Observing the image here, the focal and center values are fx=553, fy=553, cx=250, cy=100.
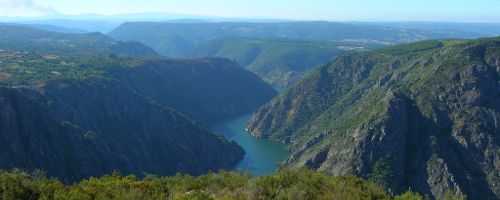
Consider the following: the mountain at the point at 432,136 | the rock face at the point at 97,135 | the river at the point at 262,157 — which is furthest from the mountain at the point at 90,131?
the mountain at the point at 432,136

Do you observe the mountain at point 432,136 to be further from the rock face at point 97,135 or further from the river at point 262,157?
the rock face at point 97,135

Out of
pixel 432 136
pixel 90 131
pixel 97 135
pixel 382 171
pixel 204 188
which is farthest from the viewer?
pixel 90 131

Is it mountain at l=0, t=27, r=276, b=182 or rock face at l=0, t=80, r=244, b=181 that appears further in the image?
mountain at l=0, t=27, r=276, b=182

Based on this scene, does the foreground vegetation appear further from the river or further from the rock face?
the river

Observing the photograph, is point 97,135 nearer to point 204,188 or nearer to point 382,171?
point 382,171

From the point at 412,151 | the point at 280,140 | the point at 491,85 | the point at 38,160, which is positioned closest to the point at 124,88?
the point at 280,140

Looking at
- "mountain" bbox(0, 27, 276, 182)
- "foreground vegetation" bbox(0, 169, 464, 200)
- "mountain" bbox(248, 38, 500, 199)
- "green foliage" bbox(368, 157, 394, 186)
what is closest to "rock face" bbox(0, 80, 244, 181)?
"mountain" bbox(0, 27, 276, 182)

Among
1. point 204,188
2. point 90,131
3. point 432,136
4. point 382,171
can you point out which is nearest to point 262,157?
point 382,171
